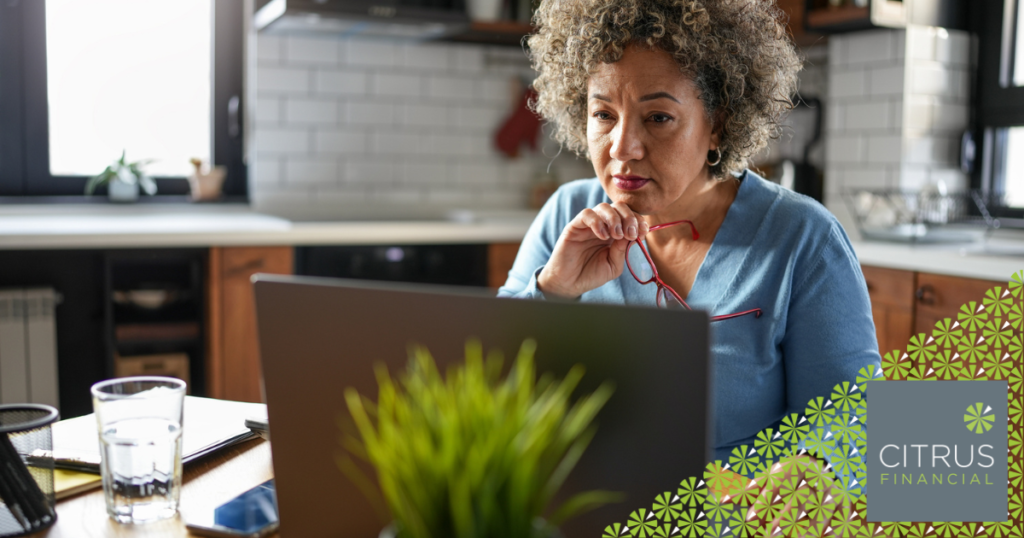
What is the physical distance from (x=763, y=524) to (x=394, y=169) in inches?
118

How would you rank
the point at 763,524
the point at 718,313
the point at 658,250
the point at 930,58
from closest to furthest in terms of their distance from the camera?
the point at 763,524 < the point at 718,313 < the point at 658,250 < the point at 930,58

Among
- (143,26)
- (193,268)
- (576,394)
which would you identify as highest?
(143,26)

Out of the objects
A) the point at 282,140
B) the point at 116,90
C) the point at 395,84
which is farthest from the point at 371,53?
the point at 116,90

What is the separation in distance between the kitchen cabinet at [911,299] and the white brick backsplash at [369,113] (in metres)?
2.00

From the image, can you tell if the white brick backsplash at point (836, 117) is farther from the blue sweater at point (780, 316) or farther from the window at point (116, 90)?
the window at point (116, 90)

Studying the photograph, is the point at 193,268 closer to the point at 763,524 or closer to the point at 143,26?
the point at 143,26

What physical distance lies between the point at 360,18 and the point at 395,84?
0.55m

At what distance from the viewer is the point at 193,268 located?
9.34 ft

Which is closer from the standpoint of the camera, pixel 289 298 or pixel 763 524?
pixel 289 298

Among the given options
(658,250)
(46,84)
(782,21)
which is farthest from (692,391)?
(46,84)

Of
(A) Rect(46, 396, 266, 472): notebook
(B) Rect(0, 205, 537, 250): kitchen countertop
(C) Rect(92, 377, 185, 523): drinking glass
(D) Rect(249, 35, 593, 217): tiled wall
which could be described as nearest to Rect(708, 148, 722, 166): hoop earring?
(A) Rect(46, 396, 266, 472): notebook

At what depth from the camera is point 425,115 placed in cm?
370

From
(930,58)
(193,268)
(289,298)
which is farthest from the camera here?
(930,58)

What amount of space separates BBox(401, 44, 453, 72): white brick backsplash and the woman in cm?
216
